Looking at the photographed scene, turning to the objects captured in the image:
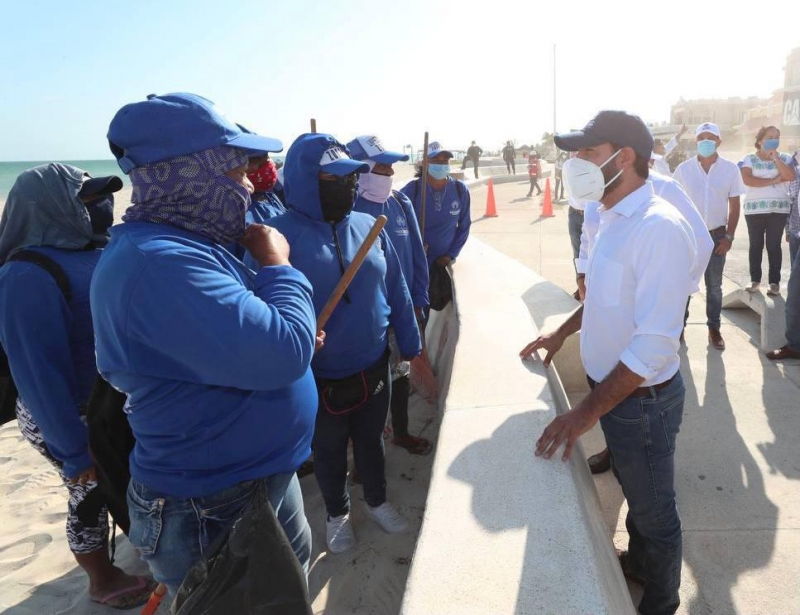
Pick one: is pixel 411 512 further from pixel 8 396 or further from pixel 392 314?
pixel 8 396

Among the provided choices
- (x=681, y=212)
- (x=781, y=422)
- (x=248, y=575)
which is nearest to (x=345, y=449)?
(x=248, y=575)

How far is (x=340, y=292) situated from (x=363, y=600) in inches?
59.6

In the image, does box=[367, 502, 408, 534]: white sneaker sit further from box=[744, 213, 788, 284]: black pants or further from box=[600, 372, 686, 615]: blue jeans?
box=[744, 213, 788, 284]: black pants

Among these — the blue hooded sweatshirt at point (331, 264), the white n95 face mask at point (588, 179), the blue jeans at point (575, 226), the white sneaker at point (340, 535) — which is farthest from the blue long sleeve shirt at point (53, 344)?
the blue jeans at point (575, 226)

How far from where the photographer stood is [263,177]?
11.5ft

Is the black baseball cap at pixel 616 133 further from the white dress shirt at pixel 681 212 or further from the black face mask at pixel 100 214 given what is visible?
the black face mask at pixel 100 214

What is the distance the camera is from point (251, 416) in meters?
1.50

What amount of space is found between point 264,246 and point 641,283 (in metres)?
1.26

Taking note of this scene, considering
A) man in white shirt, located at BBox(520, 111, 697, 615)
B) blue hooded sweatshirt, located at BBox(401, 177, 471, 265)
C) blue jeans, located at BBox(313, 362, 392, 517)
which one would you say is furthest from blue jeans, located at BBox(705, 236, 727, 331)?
blue jeans, located at BBox(313, 362, 392, 517)

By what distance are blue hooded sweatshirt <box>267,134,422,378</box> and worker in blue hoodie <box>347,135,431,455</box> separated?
3.16ft

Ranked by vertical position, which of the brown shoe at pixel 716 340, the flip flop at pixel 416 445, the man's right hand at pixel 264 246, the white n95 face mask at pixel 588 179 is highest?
the white n95 face mask at pixel 588 179

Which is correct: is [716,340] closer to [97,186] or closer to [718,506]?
[718,506]

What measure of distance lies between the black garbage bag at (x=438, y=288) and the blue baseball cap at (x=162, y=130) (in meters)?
3.45

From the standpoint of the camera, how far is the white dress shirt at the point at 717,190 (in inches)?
195
